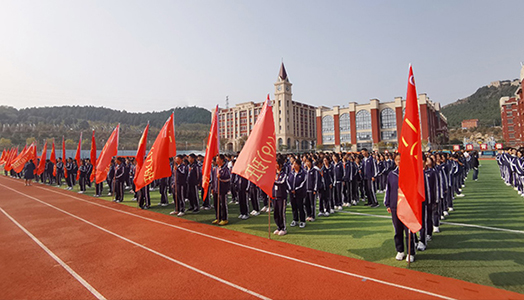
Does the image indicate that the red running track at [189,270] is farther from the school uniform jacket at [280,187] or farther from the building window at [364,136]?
the building window at [364,136]

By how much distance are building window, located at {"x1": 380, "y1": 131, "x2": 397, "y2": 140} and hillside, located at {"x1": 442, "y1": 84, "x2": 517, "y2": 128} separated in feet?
271

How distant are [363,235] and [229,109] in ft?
312

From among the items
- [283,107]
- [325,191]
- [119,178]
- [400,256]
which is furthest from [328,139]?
[400,256]

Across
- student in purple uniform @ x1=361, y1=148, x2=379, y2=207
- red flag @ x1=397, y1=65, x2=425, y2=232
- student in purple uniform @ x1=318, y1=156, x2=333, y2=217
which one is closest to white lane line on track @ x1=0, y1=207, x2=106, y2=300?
red flag @ x1=397, y1=65, x2=425, y2=232

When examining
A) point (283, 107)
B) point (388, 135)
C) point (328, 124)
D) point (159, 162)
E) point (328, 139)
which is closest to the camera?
point (159, 162)

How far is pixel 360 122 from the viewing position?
73.0 meters

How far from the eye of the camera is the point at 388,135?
70062 mm

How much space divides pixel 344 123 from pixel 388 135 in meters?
11.9

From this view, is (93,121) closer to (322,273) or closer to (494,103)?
(322,273)

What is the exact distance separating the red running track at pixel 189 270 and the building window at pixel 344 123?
71924mm

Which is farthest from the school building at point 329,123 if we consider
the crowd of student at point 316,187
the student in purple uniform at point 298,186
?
the student in purple uniform at point 298,186

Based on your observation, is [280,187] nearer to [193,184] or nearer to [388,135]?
[193,184]

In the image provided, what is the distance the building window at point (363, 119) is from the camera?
236 feet

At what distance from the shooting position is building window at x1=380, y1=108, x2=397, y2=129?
69000 millimetres
